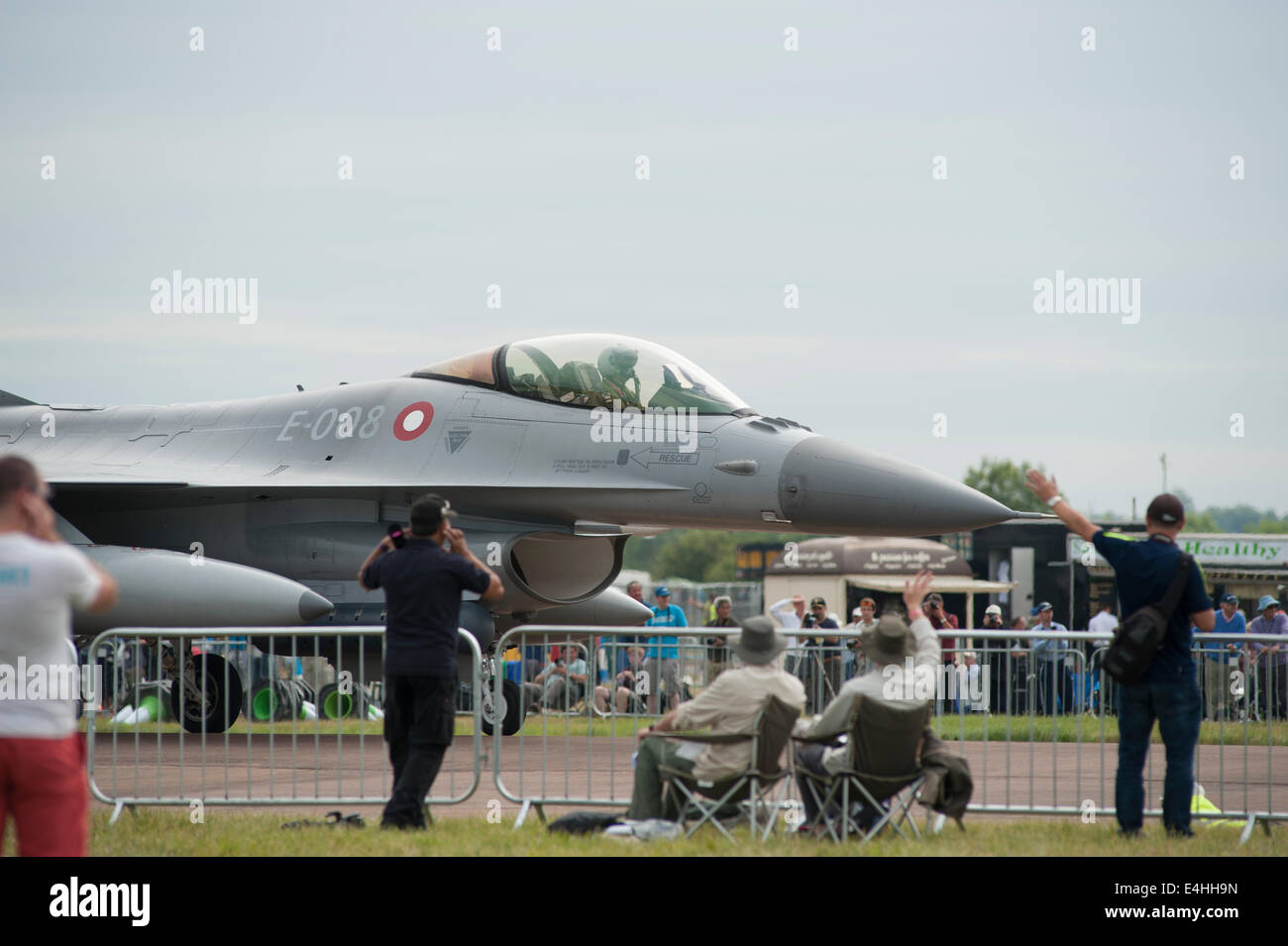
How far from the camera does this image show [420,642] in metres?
6.89

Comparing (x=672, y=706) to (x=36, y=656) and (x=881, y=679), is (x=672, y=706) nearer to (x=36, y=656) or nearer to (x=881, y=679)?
(x=881, y=679)

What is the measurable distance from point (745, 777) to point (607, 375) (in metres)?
6.18

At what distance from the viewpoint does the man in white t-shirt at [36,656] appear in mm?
4223

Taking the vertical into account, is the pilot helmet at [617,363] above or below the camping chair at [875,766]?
above

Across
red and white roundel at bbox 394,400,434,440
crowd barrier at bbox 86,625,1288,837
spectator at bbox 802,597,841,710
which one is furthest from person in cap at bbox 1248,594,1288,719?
red and white roundel at bbox 394,400,434,440

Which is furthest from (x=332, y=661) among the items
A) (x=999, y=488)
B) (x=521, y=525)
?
(x=999, y=488)

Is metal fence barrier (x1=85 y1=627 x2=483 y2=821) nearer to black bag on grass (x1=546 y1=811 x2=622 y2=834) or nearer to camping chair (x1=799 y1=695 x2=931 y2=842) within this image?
black bag on grass (x1=546 y1=811 x2=622 y2=834)

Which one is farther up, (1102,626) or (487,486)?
(487,486)

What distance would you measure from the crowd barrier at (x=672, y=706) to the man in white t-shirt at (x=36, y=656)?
2.97 m

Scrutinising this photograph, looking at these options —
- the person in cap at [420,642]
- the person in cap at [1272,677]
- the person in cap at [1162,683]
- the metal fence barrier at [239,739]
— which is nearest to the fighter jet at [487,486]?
the metal fence barrier at [239,739]

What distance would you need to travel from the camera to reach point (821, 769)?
683 cm

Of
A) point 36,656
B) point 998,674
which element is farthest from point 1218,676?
point 36,656

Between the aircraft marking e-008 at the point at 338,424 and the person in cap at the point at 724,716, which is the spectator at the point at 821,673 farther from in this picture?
the aircraft marking e-008 at the point at 338,424
